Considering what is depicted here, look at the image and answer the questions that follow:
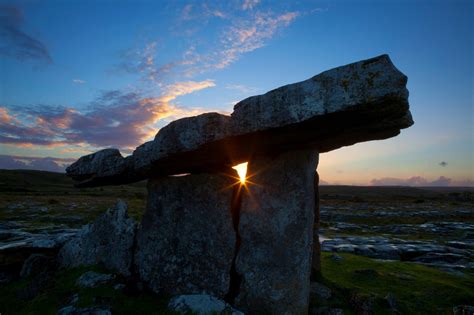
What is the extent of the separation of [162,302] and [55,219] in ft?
69.2

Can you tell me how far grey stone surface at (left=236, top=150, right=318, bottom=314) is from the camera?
870 cm

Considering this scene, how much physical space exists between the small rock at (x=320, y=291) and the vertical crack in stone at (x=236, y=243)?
2.43 meters

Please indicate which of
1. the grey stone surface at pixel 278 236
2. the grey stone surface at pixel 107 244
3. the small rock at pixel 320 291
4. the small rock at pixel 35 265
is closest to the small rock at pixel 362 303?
the small rock at pixel 320 291

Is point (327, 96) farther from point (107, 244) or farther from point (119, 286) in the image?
point (107, 244)

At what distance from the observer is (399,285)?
452 inches

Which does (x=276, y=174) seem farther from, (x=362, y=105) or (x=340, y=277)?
(x=340, y=277)

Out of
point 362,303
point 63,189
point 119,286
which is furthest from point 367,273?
point 63,189

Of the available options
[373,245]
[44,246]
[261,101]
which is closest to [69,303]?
[44,246]

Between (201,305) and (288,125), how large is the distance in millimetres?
4707

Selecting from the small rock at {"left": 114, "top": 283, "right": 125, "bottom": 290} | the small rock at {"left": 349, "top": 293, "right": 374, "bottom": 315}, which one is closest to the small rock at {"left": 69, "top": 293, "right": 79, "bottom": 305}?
the small rock at {"left": 114, "top": 283, "right": 125, "bottom": 290}

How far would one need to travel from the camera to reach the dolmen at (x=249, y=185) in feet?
23.6

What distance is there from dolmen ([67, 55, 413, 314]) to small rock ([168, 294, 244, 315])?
105 cm

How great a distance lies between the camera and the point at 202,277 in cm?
958

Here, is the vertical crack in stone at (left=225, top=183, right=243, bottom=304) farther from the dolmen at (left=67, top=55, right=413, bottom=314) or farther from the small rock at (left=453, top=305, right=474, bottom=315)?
the small rock at (left=453, top=305, right=474, bottom=315)
